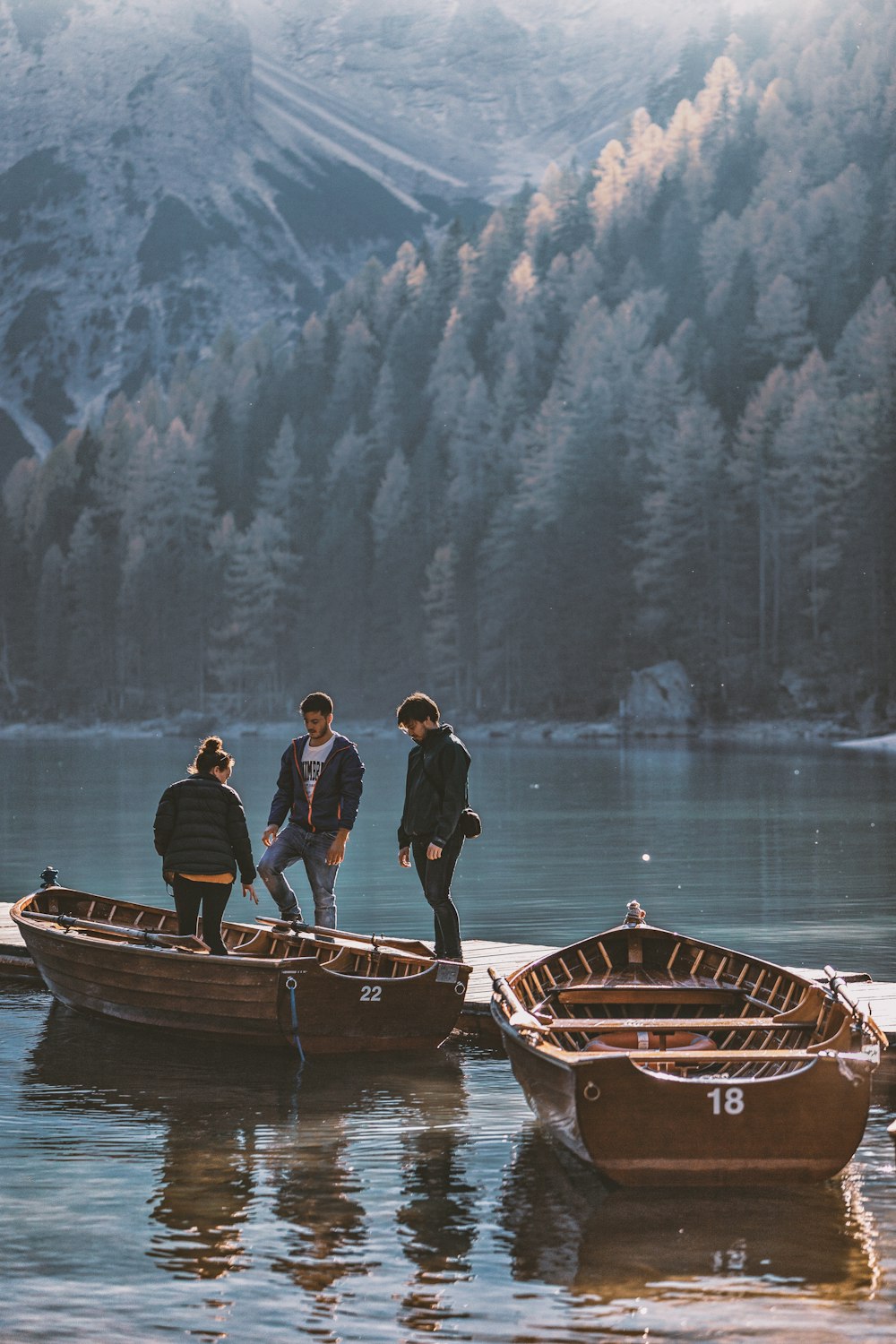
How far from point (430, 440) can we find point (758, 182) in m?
22.8

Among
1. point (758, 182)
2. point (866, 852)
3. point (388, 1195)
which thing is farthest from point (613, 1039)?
point (758, 182)

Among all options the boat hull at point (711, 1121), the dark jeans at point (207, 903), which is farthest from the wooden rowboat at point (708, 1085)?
the dark jeans at point (207, 903)

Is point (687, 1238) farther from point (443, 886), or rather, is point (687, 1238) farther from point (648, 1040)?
point (443, 886)

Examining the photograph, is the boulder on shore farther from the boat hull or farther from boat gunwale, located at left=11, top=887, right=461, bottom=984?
the boat hull

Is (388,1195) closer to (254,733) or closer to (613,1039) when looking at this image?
(613,1039)

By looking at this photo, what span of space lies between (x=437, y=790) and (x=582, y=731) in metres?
75.5

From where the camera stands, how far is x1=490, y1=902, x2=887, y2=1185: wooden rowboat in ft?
28.1

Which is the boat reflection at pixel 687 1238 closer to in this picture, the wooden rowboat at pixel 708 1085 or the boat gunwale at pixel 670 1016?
the wooden rowboat at pixel 708 1085

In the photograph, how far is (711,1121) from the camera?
8.61 metres

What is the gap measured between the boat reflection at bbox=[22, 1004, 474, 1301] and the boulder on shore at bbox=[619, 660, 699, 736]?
232ft

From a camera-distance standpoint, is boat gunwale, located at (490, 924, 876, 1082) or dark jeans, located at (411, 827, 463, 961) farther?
dark jeans, located at (411, 827, 463, 961)

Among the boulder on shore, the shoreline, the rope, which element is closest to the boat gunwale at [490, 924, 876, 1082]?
the rope

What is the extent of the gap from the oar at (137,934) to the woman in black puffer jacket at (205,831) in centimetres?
43

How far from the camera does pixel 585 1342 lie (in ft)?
23.5
